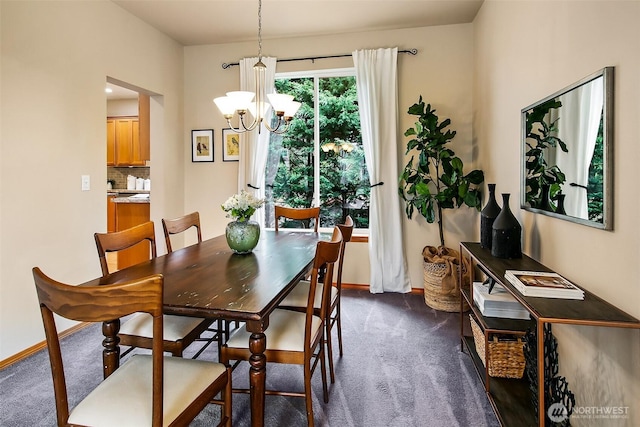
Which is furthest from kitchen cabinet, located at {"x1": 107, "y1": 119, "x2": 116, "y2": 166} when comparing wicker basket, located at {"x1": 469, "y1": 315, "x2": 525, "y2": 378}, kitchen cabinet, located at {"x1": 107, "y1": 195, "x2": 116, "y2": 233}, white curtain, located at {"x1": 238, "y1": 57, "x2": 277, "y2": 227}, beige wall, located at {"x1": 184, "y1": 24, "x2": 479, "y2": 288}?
wicker basket, located at {"x1": 469, "y1": 315, "x2": 525, "y2": 378}

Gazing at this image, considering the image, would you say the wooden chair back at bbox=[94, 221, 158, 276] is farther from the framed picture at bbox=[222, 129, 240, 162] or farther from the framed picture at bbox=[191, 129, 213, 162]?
the framed picture at bbox=[191, 129, 213, 162]

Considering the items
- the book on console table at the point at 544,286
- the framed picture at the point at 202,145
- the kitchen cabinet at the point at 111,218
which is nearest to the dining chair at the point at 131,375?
the book on console table at the point at 544,286

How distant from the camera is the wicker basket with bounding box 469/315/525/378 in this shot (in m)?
1.93

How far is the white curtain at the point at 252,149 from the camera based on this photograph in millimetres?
4117

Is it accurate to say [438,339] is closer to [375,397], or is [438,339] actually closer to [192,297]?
[375,397]

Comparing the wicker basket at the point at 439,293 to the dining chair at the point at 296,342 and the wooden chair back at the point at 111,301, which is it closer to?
the dining chair at the point at 296,342

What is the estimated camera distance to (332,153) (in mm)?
4188

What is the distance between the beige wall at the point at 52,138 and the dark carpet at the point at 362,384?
1.60 feet

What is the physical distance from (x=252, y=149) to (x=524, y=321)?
10.4ft

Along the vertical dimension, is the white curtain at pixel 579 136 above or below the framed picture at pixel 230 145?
below

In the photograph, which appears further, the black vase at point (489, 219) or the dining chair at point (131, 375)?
the black vase at point (489, 219)

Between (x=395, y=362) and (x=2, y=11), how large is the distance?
11.4 feet

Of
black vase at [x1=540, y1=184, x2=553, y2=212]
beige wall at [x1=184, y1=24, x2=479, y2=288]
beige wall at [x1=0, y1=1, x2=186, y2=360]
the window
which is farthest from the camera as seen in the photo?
the window

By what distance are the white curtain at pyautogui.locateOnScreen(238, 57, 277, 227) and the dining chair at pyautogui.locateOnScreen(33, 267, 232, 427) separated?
2.84 m
